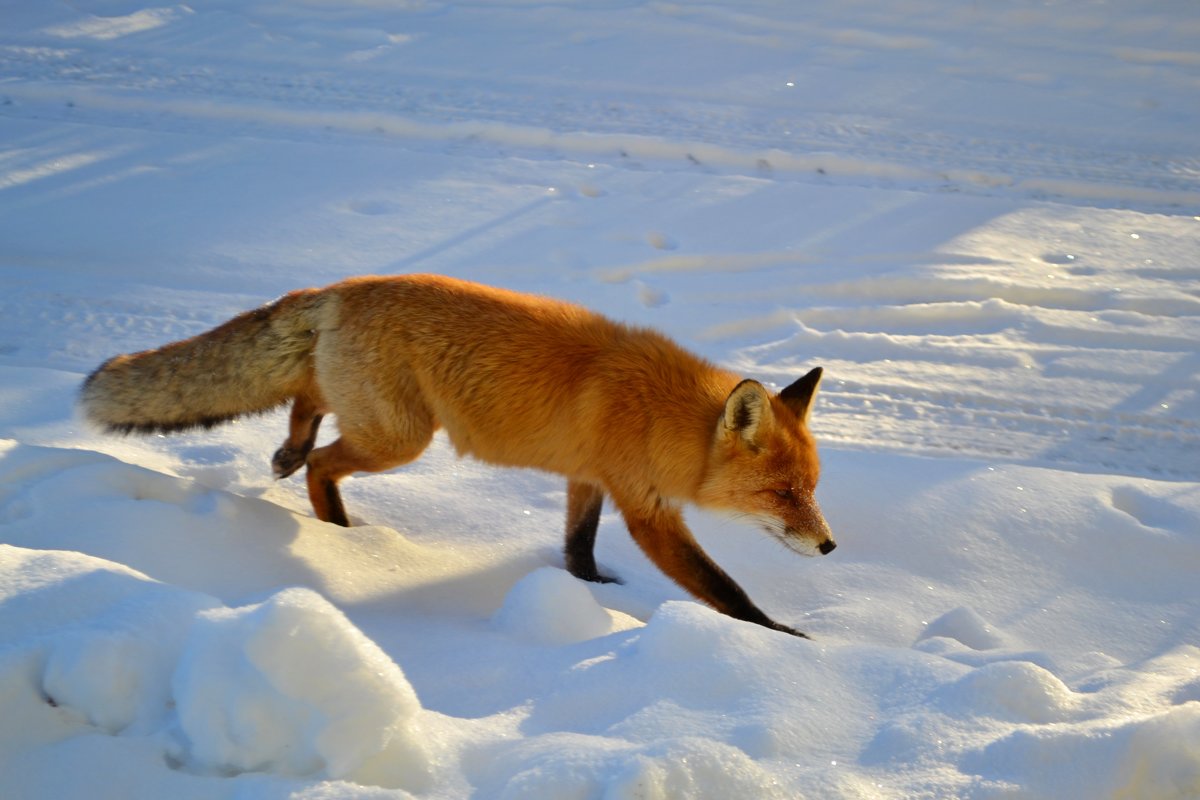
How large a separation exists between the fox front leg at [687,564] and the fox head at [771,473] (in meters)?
0.18

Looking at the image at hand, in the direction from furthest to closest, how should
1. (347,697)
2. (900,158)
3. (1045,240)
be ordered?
1. (900,158)
2. (1045,240)
3. (347,697)

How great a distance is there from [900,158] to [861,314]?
223 cm

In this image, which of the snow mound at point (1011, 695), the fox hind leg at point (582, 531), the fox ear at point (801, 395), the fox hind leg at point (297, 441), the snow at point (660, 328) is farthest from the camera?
the fox hind leg at point (297, 441)

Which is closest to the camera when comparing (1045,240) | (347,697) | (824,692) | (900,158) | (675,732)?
(347,697)

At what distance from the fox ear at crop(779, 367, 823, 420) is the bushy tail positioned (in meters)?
1.93

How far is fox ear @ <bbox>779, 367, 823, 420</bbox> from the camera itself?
13.1 feet

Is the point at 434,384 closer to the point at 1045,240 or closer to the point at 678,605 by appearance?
the point at 678,605

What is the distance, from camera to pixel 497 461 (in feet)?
13.9

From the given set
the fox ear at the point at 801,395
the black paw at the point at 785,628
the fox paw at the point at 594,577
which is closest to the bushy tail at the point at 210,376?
the fox paw at the point at 594,577

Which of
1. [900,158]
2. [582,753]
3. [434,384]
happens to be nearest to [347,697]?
[582,753]

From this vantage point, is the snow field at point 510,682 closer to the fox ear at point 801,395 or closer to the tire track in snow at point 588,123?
the fox ear at point 801,395

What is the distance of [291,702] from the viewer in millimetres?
2260

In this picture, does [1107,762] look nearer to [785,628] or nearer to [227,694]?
[785,628]

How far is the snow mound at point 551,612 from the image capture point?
324 centimetres
